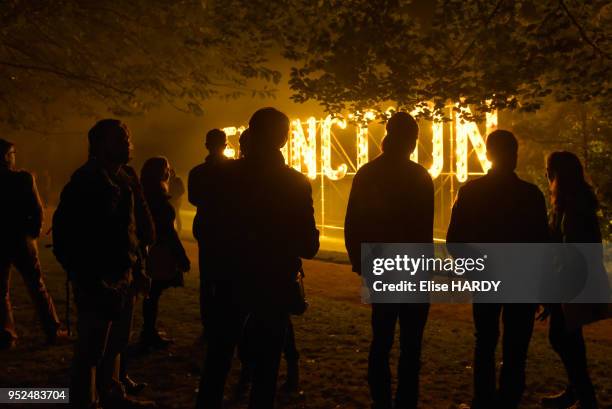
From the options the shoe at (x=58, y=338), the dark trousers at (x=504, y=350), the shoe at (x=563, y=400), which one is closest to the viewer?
the dark trousers at (x=504, y=350)

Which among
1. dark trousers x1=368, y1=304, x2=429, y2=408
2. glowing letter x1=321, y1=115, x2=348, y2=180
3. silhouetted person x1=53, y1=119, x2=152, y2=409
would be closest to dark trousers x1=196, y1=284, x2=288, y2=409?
silhouetted person x1=53, y1=119, x2=152, y2=409

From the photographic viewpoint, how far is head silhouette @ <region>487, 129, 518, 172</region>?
388 centimetres

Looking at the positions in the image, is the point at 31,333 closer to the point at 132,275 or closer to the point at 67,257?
the point at 132,275

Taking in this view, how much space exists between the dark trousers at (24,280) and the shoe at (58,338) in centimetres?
2

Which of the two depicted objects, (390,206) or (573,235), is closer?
(390,206)

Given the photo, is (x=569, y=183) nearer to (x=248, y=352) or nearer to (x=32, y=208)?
(x=248, y=352)

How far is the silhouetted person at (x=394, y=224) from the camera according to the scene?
12.8 ft

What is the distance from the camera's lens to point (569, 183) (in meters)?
4.25

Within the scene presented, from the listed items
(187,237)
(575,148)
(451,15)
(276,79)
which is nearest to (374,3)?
(451,15)

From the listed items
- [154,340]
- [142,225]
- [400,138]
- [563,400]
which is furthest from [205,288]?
[563,400]

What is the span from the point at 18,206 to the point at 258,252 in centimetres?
375

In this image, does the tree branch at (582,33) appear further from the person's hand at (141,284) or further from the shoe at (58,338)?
the shoe at (58,338)

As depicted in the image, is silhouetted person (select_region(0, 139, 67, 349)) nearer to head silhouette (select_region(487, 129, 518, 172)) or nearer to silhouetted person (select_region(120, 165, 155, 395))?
silhouetted person (select_region(120, 165, 155, 395))


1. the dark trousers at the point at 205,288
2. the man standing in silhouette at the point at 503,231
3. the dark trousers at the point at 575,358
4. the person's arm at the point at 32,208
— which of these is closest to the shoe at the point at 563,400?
the dark trousers at the point at 575,358
